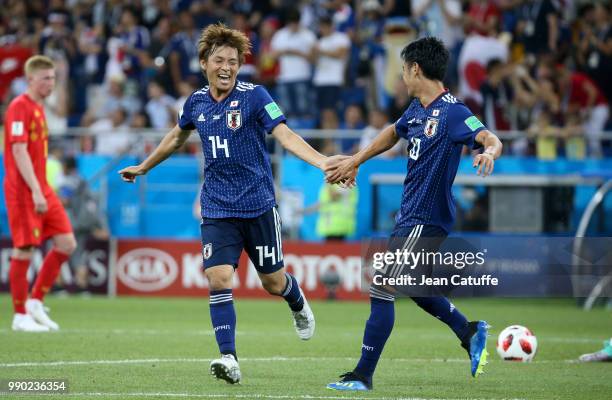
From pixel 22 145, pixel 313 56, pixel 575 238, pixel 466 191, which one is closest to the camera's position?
pixel 22 145

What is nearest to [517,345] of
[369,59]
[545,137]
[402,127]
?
[402,127]

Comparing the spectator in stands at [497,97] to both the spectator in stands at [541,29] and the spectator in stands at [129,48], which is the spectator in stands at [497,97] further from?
the spectator in stands at [129,48]

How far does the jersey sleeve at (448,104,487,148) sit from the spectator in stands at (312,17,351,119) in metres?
12.4

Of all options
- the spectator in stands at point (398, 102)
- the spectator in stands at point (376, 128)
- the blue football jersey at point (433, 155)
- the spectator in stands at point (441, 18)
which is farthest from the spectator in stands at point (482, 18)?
the blue football jersey at point (433, 155)

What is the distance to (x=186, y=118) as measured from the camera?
8.84 metres

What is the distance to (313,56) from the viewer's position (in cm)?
2061

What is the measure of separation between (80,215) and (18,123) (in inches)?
293

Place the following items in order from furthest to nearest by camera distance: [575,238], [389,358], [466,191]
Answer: [466,191] < [575,238] < [389,358]

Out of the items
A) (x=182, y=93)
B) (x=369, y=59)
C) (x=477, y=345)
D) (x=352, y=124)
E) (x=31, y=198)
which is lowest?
(x=477, y=345)

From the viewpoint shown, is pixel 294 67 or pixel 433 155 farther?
pixel 294 67

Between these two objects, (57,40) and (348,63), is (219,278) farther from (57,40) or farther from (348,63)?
(57,40)

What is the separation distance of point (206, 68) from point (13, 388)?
275 cm

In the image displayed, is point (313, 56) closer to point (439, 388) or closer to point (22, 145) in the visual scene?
point (22, 145)

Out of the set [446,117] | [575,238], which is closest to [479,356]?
[446,117]
